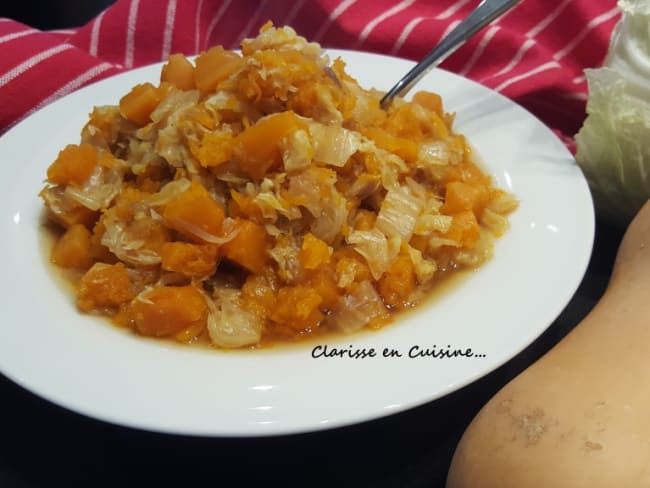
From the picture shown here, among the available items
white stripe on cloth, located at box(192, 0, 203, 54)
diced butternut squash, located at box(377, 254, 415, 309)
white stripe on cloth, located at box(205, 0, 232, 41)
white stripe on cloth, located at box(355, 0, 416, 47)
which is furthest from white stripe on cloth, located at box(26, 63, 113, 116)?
diced butternut squash, located at box(377, 254, 415, 309)

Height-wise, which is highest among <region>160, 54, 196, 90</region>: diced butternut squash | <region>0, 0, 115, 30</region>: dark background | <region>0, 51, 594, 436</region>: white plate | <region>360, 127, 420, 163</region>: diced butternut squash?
<region>160, 54, 196, 90</region>: diced butternut squash

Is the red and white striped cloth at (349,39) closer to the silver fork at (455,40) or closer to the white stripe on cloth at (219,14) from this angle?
the white stripe on cloth at (219,14)

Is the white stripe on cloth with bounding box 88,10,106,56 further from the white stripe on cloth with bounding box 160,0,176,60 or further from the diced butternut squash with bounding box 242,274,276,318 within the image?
the diced butternut squash with bounding box 242,274,276,318

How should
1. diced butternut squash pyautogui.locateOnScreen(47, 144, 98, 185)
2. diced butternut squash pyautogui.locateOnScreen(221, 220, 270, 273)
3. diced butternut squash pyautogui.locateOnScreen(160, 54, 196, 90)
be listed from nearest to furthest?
diced butternut squash pyautogui.locateOnScreen(221, 220, 270, 273)
diced butternut squash pyautogui.locateOnScreen(47, 144, 98, 185)
diced butternut squash pyautogui.locateOnScreen(160, 54, 196, 90)

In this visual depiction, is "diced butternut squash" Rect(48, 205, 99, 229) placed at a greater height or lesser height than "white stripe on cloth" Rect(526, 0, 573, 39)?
lesser

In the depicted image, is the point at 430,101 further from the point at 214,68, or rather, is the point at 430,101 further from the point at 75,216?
the point at 75,216

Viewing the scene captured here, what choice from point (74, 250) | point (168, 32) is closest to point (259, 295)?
point (74, 250)

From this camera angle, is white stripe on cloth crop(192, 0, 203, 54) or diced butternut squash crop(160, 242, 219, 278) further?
white stripe on cloth crop(192, 0, 203, 54)

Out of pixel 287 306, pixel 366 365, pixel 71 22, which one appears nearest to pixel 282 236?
pixel 287 306
